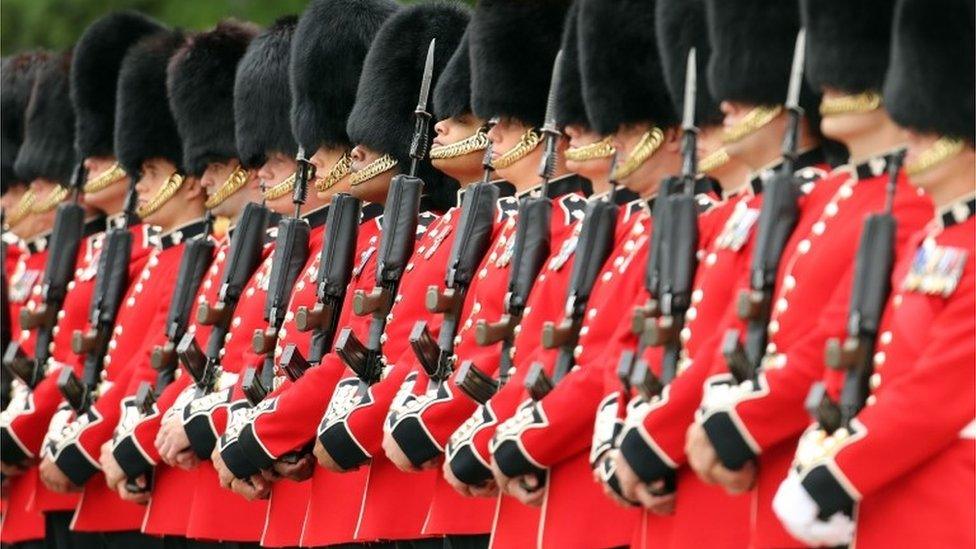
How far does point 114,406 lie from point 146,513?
1.52ft

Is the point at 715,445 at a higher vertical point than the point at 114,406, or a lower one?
higher

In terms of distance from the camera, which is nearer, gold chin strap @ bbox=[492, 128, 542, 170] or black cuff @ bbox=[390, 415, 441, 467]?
black cuff @ bbox=[390, 415, 441, 467]

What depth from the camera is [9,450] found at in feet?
30.6

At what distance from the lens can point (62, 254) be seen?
382 inches

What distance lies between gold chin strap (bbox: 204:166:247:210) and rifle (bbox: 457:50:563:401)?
2.54m

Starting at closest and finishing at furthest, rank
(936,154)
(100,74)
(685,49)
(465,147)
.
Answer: (936,154) → (685,49) → (465,147) → (100,74)

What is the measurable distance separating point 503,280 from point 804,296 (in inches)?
65.7

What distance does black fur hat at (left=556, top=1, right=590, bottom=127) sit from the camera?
6488 mm

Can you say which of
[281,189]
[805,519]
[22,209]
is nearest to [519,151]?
[281,189]

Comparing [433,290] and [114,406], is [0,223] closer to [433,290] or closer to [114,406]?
→ [114,406]

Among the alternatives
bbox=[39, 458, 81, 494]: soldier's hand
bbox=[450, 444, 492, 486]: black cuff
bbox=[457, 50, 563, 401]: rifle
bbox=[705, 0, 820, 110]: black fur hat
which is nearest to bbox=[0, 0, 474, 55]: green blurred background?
bbox=[39, 458, 81, 494]: soldier's hand

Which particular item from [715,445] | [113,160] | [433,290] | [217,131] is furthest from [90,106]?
[715,445]

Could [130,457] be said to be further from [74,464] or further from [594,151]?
[594,151]

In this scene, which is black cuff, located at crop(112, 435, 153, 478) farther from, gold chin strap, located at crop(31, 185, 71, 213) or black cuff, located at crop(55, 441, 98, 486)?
gold chin strap, located at crop(31, 185, 71, 213)
